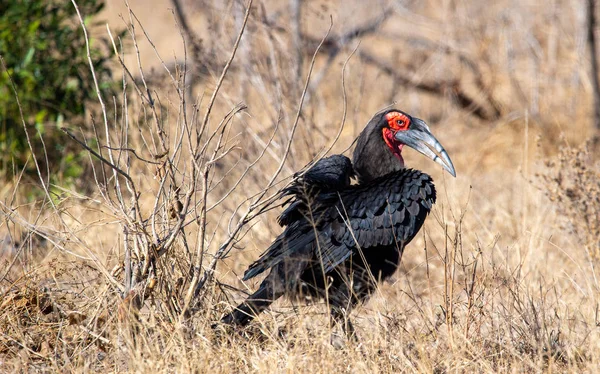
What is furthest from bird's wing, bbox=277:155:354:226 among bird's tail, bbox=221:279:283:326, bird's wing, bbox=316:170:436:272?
bird's tail, bbox=221:279:283:326

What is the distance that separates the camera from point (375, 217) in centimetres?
379

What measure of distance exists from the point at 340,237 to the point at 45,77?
3628 millimetres

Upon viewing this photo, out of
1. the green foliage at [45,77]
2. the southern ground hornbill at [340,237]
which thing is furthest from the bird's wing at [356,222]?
the green foliage at [45,77]

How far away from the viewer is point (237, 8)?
19.1 ft

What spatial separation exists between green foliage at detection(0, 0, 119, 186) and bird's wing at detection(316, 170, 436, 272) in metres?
3.00

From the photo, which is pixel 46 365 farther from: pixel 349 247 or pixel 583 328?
pixel 583 328

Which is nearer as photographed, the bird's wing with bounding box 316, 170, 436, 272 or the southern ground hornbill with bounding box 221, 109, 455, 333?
the southern ground hornbill with bounding box 221, 109, 455, 333

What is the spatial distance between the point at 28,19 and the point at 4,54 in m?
0.38

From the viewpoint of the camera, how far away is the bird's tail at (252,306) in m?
3.46

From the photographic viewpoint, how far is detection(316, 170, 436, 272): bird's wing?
374 centimetres

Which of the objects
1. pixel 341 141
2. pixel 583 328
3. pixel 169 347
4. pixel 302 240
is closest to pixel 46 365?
pixel 169 347

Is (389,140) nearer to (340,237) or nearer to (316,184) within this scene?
(316,184)

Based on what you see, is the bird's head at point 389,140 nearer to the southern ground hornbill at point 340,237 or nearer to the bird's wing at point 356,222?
the southern ground hornbill at point 340,237

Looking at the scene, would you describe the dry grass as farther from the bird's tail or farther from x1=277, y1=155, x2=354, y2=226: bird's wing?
x1=277, y1=155, x2=354, y2=226: bird's wing
